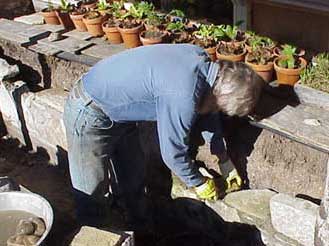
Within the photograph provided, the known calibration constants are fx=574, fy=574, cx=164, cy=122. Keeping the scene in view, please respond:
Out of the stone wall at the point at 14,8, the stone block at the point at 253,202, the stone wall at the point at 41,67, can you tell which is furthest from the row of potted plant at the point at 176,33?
the stone wall at the point at 14,8

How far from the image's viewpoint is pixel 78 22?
5.29 meters

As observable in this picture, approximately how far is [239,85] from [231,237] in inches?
51.6

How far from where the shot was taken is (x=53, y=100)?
15.4 feet

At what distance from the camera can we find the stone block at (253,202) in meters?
3.62

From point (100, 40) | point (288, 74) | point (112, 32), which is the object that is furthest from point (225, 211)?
point (100, 40)

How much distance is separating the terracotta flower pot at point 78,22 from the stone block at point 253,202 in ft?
7.74

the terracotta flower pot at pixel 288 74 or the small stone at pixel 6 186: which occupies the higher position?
the terracotta flower pot at pixel 288 74

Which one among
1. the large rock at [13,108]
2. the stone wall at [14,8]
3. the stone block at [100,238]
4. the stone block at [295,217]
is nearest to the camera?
the stone block at [100,238]

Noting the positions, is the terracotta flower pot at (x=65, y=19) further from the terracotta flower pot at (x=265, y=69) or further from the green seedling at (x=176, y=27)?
the terracotta flower pot at (x=265, y=69)

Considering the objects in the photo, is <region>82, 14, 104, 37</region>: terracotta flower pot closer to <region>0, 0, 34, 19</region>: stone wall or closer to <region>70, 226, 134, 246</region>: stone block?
<region>70, 226, 134, 246</region>: stone block

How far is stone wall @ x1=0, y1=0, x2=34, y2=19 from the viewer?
7387mm

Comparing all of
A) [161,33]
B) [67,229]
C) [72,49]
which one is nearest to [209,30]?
[161,33]

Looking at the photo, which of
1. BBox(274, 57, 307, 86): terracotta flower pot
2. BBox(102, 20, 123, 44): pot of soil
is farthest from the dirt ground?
BBox(274, 57, 307, 86): terracotta flower pot

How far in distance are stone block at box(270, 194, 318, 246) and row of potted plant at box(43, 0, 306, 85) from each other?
89 centimetres
